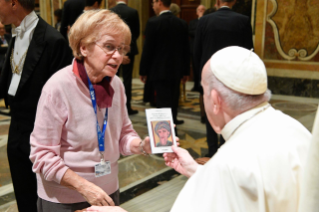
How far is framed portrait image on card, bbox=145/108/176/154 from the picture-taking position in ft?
6.72

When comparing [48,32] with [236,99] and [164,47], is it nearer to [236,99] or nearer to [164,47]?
[236,99]

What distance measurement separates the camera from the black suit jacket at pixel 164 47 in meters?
5.19

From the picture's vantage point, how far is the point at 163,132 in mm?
2076

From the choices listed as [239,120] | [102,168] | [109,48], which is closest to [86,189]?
[102,168]

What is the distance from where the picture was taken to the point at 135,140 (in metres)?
2.23

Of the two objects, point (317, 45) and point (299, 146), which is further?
point (317, 45)

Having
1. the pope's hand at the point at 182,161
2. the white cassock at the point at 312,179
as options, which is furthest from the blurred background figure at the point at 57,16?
the white cassock at the point at 312,179

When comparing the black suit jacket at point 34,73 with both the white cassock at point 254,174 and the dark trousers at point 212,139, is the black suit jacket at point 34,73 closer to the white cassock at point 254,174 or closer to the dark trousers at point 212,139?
the white cassock at point 254,174

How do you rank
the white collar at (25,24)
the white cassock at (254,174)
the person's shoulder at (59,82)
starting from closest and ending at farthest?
the white cassock at (254,174) → the person's shoulder at (59,82) → the white collar at (25,24)

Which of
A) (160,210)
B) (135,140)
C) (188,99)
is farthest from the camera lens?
(188,99)

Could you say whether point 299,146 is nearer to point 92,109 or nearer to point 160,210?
point 92,109

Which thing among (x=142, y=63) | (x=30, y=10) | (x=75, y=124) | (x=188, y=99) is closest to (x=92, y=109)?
(x=75, y=124)

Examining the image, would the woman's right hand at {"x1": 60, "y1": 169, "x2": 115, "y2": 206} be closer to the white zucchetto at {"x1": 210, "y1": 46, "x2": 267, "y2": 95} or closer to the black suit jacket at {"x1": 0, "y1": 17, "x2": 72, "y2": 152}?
the black suit jacket at {"x1": 0, "y1": 17, "x2": 72, "y2": 152}

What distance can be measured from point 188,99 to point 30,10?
6.52 meters
